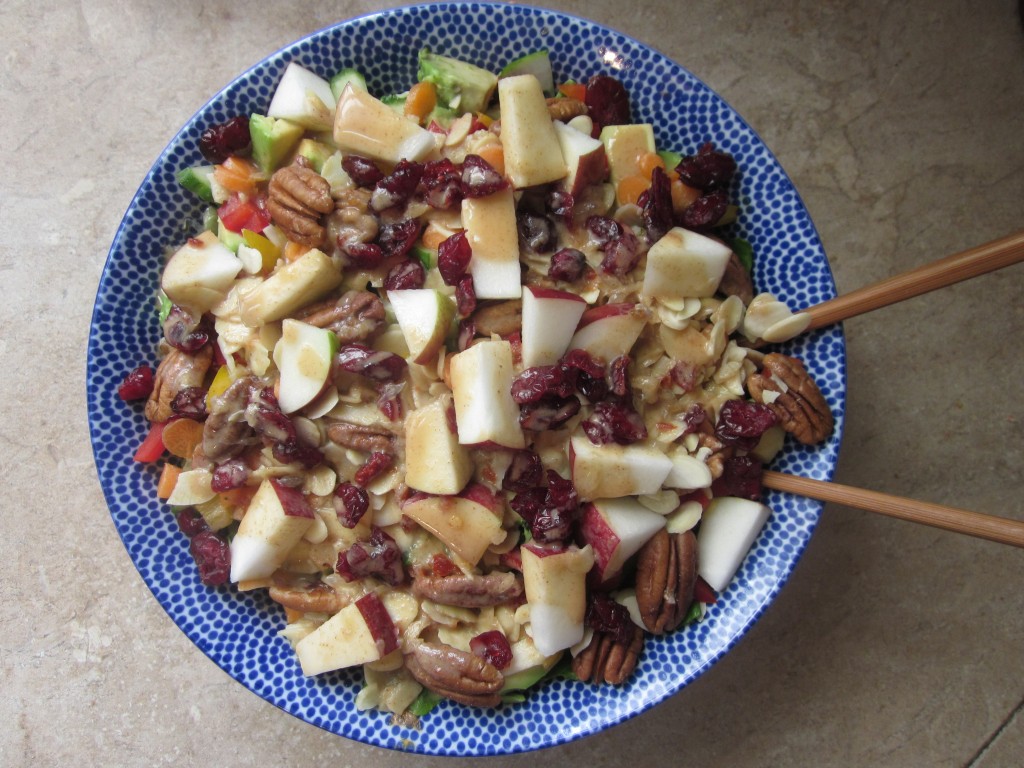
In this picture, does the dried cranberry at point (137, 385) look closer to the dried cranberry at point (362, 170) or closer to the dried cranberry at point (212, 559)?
the dried cranberry at point (212, 559)

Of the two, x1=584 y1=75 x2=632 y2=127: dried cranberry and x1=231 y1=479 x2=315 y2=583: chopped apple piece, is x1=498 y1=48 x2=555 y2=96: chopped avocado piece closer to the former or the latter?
x1=584 y1=75 x2=632 y2=127: dried cranberry

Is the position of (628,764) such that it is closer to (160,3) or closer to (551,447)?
(551,447)

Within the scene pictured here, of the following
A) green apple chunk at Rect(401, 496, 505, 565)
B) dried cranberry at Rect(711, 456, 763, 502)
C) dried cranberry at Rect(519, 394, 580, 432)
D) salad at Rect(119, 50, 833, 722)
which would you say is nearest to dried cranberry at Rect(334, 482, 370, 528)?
salad at Rect(119, 50, 833, 722)

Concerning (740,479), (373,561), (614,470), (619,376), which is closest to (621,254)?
(619,376)

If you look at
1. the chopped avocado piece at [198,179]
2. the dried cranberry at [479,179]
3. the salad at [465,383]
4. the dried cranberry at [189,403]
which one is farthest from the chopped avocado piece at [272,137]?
the dried cranberry at [189,403]

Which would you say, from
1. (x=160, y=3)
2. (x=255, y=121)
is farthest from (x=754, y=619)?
(x=160, y=3)

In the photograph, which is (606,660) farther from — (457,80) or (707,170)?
(457,80)
